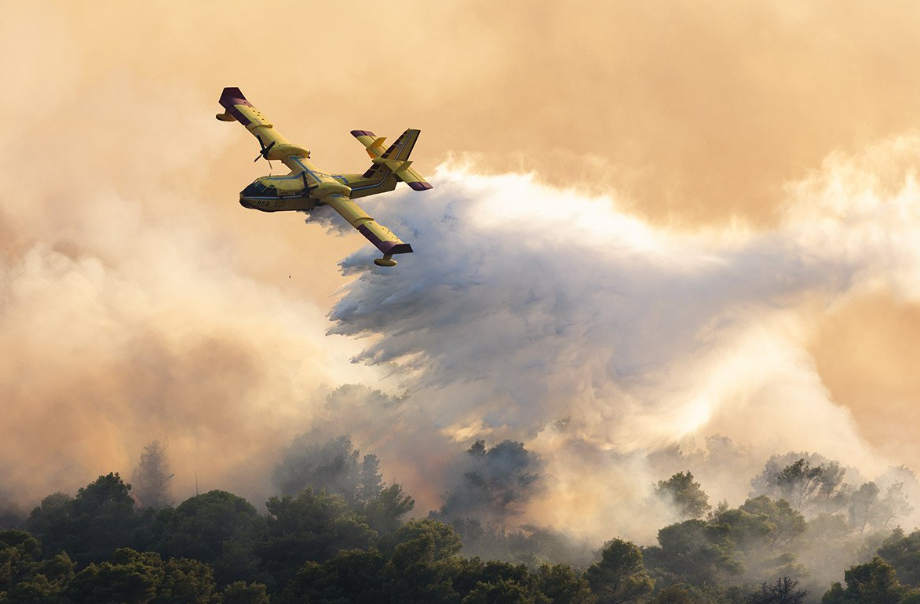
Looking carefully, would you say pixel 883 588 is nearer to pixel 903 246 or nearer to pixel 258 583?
pixel 903 246

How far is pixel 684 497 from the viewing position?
12900 cm

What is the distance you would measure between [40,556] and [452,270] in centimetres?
4034

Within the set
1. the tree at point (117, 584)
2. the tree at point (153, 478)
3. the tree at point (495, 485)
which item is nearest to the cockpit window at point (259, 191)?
the tree at point (117, 584)

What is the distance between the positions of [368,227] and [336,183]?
18.4 feet

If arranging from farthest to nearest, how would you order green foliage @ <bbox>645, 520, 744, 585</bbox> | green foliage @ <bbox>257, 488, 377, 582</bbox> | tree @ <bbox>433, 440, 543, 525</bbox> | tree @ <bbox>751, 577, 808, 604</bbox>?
tree @ <bbox>433, 440, 543, 525</bbox> → green foliage @ <bbox>645, 520, 744, 585</bbox> → green foliage @ <bbox>257, 488, 377, 582</bbox> → tree @ <bbox>751, 577, 808, 604</bbox>

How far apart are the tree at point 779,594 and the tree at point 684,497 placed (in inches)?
954

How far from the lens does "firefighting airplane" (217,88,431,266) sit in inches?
3477

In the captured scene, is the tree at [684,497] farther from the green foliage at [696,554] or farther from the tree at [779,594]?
the tree at [779,594]

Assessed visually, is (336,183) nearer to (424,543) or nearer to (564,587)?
(424,543)

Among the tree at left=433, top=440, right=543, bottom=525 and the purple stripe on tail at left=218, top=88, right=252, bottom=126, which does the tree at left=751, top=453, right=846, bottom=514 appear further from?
the purple stripe on tail at left=218, top=88, right=252, bottom=126

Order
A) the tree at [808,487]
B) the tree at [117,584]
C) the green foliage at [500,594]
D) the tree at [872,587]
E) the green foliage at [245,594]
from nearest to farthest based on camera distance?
the green foliage at [500,594] → the tree at [117,584] → the green foliage at [245,594] → the tree at [872,587] → the tree at [808,487]

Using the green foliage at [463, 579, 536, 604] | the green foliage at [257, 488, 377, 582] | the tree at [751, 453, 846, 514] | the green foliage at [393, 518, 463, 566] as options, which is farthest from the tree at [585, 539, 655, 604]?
the tree at [751, 453, 846, 514]

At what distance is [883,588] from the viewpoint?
95.8 metres

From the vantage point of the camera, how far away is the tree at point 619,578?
96.4 meters
